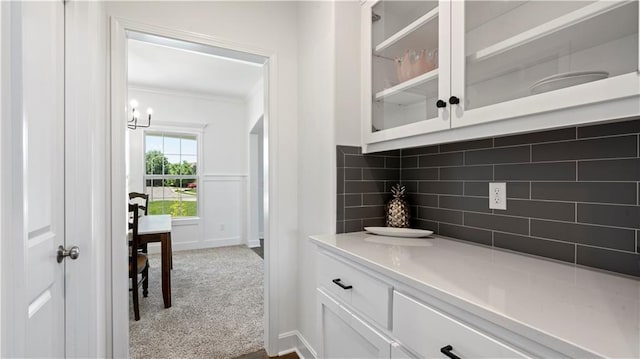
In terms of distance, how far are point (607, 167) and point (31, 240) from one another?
1.91m

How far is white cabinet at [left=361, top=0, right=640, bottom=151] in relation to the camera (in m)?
0.73

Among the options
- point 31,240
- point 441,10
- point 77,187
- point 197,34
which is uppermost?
point 197,34

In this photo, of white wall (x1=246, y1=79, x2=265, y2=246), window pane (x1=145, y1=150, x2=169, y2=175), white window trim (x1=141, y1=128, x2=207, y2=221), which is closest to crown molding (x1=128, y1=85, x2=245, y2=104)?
white wall (x1=246, y1=79, x2=265, y2=246)

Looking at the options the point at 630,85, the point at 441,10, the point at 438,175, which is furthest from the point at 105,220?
the point at 630,85

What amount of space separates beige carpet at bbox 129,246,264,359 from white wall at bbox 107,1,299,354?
0.45 metres

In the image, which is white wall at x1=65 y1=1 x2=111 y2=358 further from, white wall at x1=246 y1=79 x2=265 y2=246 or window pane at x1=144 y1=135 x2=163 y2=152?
window pane at x1=144 y1=135 x2=163 y2=152

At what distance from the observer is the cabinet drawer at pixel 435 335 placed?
2.09ft

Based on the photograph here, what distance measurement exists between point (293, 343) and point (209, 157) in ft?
12.1

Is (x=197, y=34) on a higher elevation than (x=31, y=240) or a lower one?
higher

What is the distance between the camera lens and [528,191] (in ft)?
3.66

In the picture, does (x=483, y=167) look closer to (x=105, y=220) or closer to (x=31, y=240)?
(x=31, y=240)

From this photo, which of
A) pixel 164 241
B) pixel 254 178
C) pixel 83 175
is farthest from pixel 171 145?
pixel 83 175

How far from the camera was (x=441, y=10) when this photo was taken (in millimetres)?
1120

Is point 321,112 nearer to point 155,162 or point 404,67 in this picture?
point 404,67
